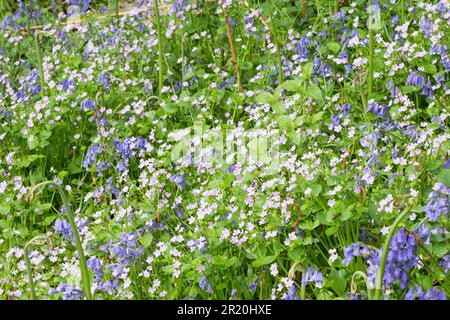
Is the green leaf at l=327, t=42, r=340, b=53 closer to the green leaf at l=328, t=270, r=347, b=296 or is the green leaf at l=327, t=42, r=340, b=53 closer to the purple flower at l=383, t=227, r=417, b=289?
the green leaf at l=328, t=270, r=347, b=296

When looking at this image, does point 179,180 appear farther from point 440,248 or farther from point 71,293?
point 440,248

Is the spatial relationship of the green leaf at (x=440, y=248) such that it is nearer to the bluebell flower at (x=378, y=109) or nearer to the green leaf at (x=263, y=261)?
the green leaf at (x=263, y=261)

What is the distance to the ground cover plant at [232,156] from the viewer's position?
11.7ft

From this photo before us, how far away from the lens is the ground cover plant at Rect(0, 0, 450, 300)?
Answer: 11.7ft

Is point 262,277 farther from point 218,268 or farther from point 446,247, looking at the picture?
point 446,247

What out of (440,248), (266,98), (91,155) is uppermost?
(266,98)

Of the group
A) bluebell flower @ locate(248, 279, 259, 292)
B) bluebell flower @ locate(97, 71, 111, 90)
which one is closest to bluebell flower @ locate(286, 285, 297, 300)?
bluebell flower @ locate(248, 279, 259, 292)

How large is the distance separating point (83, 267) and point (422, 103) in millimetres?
2085

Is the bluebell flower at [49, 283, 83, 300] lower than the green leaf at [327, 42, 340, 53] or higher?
lower

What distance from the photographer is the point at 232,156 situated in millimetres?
4109

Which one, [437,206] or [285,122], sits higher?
[285,122]

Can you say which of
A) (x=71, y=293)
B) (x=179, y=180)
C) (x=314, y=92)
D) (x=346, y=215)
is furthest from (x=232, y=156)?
(x=71, y=293)

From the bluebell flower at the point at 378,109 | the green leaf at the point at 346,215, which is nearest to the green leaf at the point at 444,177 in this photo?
the green leaf at the point at 346,215

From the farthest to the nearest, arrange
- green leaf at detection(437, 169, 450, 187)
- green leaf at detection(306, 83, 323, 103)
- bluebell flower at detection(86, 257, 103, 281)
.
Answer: green leaf at detection(306, 83, 323, 103), bluebell flower at detection(86, 257, 103, 281), green leaf at detection(437, 169, 450, 187)
